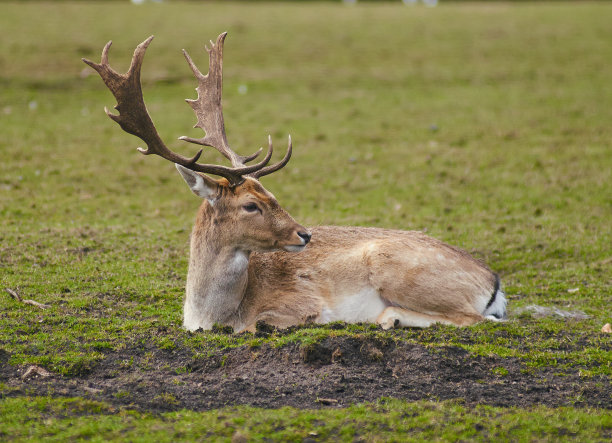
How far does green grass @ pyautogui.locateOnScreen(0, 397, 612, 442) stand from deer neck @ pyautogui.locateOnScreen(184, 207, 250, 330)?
2.19m

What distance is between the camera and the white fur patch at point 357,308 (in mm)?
7828

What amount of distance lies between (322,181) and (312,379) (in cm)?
977

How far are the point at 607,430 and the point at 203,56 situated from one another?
23.8m

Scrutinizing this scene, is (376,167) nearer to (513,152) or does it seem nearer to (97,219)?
(513,152)

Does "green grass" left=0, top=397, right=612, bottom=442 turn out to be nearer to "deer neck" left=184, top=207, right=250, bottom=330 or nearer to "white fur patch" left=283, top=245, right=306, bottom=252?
"deer neck" left=184, top=207, right=250, bottom=330

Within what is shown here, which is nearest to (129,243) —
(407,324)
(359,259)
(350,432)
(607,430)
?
(359,259)

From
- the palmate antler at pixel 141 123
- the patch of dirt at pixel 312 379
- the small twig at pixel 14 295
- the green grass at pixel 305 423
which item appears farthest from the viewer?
the small twig at pixel 14 295

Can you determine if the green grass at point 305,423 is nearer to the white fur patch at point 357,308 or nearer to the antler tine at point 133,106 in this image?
the white fur patch at point 357,308

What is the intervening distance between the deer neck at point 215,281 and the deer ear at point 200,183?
0.70 feet

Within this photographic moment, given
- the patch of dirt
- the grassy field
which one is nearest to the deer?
the grassy field

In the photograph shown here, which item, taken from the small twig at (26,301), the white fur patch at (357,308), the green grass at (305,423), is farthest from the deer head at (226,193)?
the green grass at (305,423)

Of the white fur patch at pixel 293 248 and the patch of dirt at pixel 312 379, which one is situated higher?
the white fur patch at pixel 293 248

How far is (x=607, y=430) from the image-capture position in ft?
17.5

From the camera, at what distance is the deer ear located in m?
7.50
